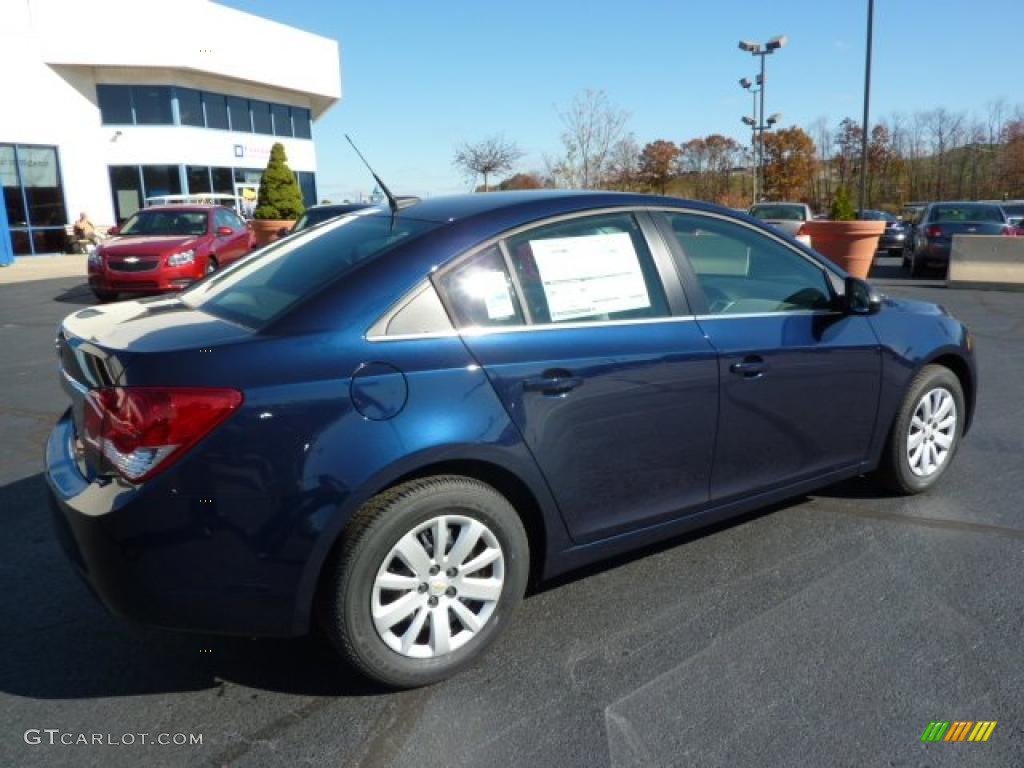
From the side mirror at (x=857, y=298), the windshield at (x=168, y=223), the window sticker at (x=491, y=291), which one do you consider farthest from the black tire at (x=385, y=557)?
the windshield at (x=168, y=223)

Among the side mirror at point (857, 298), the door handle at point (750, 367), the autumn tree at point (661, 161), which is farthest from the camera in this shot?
the autumn tree at point (661, 161)

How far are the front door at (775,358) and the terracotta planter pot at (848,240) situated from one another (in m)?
11.6

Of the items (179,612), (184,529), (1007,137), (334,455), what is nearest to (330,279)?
(334,455)

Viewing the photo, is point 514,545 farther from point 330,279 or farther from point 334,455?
point 330,279

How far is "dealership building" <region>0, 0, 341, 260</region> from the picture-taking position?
85.9 feet

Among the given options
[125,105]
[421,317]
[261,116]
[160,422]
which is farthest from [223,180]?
[160,422]

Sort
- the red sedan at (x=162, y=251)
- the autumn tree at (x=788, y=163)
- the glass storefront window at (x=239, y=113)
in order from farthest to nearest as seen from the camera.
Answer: the autumn tree at (x=788, y=163)
the glass storefront window at (x=239, y=113)
the red sedan at (x=162, y=251)

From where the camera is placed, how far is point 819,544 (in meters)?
3.87

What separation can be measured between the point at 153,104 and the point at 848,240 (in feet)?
85.8

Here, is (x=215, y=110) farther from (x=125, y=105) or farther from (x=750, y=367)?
(x=750, y=367)

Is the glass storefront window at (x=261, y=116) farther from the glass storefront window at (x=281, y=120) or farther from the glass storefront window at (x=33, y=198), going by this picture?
the glass storefront window at (x=33, y=198)

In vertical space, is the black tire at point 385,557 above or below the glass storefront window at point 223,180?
below

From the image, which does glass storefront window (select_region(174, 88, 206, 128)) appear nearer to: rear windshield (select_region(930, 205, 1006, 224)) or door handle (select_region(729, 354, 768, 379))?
rear windshield (select_region(930, 205, 1006, 224))

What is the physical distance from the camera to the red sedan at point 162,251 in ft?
41.2
